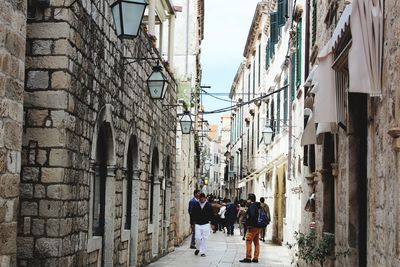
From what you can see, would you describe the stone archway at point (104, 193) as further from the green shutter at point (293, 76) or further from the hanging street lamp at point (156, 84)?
the green shutter at point (293, 76)

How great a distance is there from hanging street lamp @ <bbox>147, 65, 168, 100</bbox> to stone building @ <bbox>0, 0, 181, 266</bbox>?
884 mm

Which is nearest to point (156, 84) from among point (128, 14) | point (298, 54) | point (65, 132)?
point (128, 14)

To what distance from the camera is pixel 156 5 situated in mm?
17078

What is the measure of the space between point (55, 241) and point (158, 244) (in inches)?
363

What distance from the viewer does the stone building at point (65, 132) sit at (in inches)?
249

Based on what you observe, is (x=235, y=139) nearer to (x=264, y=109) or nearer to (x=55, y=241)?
(x=264, y=109)

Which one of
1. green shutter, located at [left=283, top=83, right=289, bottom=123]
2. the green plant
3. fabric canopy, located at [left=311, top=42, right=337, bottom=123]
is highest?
green shutter, located at [left=283, top=83, right=289, bottom=123]

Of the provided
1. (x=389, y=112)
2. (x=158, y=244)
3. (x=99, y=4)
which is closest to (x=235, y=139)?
(x=158, y=244)

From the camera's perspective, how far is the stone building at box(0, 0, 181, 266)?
633 centimetres

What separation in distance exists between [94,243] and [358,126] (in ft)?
13.4

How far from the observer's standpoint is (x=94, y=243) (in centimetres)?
1008

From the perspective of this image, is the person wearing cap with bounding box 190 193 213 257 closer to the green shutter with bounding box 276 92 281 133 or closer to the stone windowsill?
the stone windowsill

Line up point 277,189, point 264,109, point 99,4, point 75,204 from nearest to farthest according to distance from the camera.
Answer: point 75,204 < point 99,4 < point 277,189 < point 264,109

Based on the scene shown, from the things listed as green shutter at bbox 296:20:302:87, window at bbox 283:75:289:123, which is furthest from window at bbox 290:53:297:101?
window at bbox 283:75:289:123
